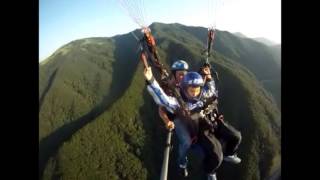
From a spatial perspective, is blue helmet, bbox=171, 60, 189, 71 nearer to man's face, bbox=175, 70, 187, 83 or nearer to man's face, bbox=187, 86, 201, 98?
man's face, bbox=175, 70, 187, 83

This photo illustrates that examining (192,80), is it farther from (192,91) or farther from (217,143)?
(217,143)

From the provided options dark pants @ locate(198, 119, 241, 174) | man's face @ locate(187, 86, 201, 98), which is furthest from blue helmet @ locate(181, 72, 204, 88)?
dark pants @ locate(198, 119, 241, 174)

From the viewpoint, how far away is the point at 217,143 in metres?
8.05

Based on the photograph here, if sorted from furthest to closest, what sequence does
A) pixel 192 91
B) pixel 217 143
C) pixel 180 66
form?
pixel 180 66, pixel 192 91, pixel 217 143

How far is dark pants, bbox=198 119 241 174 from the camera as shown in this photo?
7.98m

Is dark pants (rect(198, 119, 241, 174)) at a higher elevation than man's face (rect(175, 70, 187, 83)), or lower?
lower

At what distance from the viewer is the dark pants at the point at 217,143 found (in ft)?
26.2

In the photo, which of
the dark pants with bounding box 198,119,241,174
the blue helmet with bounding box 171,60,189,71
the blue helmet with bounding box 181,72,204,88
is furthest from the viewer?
the blue helmet with bounding box 171,60,189,71

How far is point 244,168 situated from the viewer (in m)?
51.5

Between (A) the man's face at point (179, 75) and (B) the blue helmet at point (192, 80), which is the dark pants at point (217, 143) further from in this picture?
(A) the man's face at point (179, 75)

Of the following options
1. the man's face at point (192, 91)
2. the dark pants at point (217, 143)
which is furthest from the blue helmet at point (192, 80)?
the dark pants at point (217, 143)

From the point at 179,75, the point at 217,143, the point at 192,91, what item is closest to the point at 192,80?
the point at 192,91
